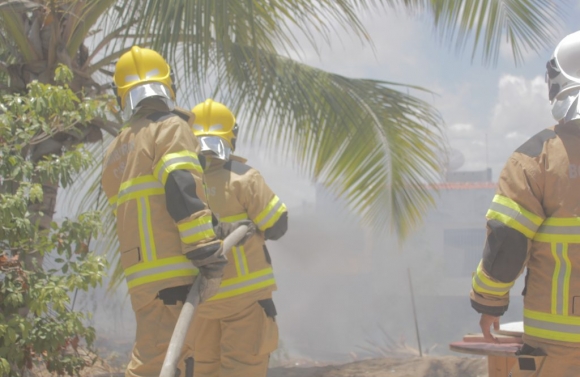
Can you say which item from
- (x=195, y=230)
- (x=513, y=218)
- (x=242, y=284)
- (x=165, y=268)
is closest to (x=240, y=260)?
(x=242, y=284)

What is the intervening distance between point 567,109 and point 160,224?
1574 mm

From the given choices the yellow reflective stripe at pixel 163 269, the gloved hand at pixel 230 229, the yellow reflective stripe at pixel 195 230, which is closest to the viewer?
the yellow reflective stripe at pixel 195 230

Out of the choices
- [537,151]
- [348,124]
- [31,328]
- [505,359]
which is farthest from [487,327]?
[348,124]

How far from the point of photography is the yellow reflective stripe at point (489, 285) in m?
2.40

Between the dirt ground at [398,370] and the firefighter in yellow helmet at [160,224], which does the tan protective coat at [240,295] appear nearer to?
the firefighter in yellow helmet at [160,224]

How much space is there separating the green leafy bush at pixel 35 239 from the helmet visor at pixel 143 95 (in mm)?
1148

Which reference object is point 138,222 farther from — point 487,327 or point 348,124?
point 348,124

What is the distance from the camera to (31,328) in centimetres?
411

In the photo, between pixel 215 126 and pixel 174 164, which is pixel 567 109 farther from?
pixel 215 126

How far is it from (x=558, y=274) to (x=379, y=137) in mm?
A: 4229

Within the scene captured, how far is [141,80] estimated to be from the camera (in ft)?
10.2

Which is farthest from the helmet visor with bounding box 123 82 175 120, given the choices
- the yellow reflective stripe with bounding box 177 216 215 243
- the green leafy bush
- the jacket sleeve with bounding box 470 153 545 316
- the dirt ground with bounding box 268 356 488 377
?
the dirt ground with bounding box 268 356 488 377

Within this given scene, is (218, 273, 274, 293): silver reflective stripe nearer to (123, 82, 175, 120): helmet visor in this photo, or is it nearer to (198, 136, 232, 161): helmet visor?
(198, 136, 232, 161): helmet visor

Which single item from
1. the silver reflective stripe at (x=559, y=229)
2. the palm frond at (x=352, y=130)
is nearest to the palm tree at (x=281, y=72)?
the palm frond at (x=352, y=130)
